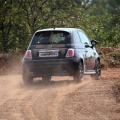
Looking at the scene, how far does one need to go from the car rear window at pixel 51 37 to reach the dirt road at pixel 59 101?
3.78 feet

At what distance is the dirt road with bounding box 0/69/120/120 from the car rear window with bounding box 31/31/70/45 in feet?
3.78

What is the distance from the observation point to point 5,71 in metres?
21.0

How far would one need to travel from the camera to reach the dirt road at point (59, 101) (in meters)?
10.5

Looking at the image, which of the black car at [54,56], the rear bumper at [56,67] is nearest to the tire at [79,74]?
the black car at [54,56]

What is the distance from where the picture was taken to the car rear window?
1648 centimetres

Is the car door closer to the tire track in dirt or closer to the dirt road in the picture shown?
the tire track in dirt

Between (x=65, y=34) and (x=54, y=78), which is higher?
(x=65, y=34)

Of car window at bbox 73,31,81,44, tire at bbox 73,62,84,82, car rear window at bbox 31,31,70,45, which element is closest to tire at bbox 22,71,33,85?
car rear window at bbox 31,31,70,45

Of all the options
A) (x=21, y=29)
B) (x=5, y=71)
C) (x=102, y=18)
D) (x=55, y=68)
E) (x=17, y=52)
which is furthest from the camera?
(x=102, y=18)

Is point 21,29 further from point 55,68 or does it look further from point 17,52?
point 55,68

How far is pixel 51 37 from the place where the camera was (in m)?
16.6

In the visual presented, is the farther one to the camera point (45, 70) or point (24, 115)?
point (45, 70)

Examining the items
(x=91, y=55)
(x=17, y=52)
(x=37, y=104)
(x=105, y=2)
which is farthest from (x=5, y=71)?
(x=105, y=2)

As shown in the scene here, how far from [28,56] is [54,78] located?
227cm
